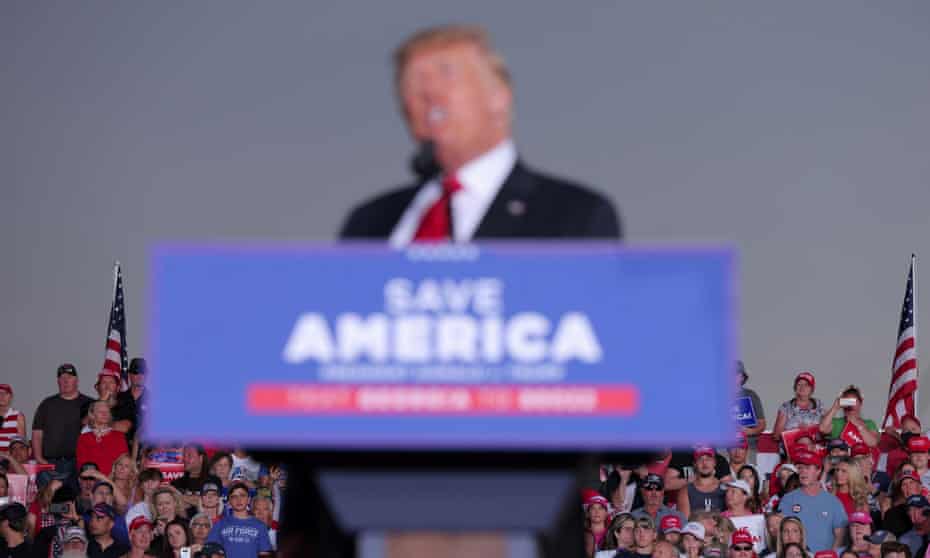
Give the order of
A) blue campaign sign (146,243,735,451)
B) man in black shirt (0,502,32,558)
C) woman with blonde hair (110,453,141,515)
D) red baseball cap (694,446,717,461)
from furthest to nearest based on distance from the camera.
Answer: woman with blonde hair (110,453,141,515)
red baseball cap (694,446,717,461)
man in black shirt (0,502,32,558)
blue campaign sign (146,243,735,451)

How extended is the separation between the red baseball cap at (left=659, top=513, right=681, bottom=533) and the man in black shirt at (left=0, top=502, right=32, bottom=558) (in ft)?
14.0

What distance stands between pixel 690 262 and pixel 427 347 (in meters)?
0.57

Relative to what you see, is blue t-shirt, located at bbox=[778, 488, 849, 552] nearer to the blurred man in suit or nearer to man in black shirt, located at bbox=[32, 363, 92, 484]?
man in black shirt, located at bbox=[32, 363, 92, 484]

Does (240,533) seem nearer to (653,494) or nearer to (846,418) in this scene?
(653,494)

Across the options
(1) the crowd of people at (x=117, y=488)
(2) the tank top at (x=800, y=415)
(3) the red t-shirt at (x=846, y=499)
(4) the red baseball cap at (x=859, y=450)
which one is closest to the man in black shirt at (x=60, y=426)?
(1) the crowd of people at (x=117, y=488)

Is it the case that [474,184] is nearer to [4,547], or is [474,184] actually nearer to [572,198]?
[572,198]

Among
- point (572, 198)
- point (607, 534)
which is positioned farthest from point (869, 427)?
point (572, 198)

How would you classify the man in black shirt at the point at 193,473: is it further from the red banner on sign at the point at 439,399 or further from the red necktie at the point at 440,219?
the red banner on sign at the point at 439,399

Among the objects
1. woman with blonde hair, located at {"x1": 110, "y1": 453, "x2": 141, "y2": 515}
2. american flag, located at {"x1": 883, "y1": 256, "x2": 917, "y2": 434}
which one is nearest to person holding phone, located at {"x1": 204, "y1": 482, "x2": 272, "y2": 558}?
woman with blonde hair, located at {"x1": 110, "y1": 453, "x2": 141, "y2": 515}

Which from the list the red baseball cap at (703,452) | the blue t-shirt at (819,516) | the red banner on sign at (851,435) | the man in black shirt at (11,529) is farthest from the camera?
the red banner on sign at (851,435)

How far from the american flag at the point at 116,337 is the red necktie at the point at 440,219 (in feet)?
33.4

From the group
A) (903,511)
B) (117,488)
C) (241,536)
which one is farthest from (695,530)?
(117,488)

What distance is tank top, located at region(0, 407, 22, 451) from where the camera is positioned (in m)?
11.8

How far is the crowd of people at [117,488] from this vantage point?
31.8ft
